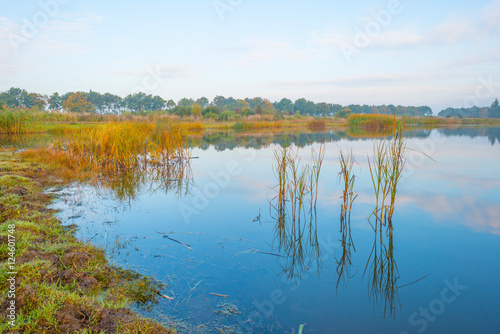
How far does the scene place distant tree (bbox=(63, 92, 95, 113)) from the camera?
74188 mm

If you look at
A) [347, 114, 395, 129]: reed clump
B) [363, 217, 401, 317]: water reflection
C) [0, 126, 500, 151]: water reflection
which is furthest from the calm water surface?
[347, 114, 395, 129]: reed clump

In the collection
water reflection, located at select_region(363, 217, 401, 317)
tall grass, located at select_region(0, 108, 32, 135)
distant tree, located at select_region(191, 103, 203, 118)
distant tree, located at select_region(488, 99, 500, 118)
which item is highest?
distant tree, located at select_region(488, 99, 500, 118)

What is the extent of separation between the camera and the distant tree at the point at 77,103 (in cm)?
7419

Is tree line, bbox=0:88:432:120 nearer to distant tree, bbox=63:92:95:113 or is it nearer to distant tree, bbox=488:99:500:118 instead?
distant tree, bbox=63:92:95:113

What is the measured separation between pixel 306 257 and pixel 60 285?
2.65 m

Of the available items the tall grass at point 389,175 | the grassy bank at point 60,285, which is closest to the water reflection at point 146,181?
the grassy bank at point 60,285

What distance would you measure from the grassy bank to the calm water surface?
0.24m

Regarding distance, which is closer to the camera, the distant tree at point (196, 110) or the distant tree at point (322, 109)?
the distant tree at point (196, 110)

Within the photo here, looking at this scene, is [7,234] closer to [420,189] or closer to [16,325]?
[16,325]

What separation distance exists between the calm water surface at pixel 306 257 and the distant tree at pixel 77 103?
77651 mm

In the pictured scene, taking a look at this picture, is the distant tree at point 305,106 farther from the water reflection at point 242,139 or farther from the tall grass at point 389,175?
the tall grass at point 389,175

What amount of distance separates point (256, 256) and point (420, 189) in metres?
5.03

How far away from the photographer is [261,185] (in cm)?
763

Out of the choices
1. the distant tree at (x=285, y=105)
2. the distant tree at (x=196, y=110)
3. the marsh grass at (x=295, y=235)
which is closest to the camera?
the marsh grass at (x=295, y=235)
